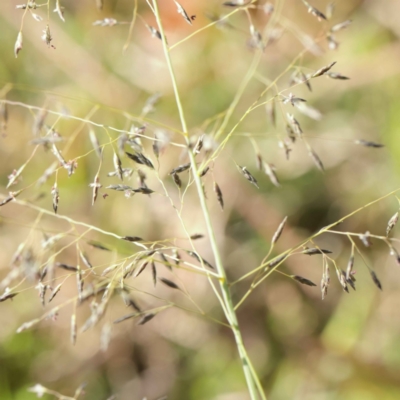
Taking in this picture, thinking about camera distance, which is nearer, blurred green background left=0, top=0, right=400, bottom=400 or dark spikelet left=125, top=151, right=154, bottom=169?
dark spikelet left=125, top=151, right=154, bottom=169

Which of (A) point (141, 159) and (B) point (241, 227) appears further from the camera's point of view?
(B) point (241, 227)

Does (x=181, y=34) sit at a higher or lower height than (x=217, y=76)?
higher

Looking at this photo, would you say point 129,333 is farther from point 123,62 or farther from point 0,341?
point 123,62

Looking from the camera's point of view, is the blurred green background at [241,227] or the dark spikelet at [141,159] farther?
the blurred green background at [241,227]

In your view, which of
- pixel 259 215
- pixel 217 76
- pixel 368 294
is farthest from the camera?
pixel 217 76

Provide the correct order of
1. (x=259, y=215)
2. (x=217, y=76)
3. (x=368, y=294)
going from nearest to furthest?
(x=368, y=294), (x=259, y=215), (x=217, y=76)

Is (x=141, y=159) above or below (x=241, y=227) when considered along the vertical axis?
above

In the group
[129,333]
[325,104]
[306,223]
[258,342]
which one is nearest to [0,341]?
[129,333]

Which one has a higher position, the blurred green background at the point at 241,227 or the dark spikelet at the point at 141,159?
the dark spikelet at the point at 141,159
